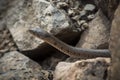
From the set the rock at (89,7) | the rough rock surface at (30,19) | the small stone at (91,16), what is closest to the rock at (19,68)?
the rough rock surface at (30,19)

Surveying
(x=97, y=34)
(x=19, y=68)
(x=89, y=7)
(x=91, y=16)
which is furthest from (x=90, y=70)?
(x=89, y=7)

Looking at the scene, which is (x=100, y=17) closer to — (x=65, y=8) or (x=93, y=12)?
(x=93, y=12)

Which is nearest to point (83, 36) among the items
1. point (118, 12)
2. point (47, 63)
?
point (47, 63)

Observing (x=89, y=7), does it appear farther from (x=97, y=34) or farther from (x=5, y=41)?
(x=5, y=41)

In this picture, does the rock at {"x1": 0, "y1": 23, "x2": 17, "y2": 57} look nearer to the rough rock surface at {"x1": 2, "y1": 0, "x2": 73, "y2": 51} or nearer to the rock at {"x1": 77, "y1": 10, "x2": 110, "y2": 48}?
the rough rock surface at {"x1": 2, "y1": 0, "x2": 73, "y2": 51}

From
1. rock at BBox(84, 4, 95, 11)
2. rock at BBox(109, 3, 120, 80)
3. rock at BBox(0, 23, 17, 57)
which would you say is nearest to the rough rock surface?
rock at BBox(0, 23, 17, 57)

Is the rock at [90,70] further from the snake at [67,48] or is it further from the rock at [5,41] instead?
the rock at [5,41]

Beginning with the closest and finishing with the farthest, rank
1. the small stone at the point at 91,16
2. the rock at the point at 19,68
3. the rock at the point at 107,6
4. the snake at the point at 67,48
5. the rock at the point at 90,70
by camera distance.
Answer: the rock at the point at 90,70
the rock at the point at 19,68
the rock at the point at 107,6
the snake at the point at 67,48
the small stone at the point at 91,16
